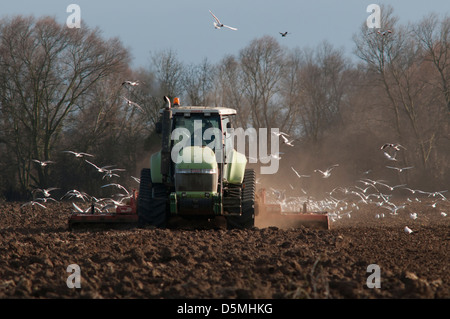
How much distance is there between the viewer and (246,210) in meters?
14.0

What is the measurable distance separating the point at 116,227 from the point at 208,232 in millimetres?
2372

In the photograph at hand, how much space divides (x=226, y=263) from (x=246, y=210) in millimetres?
4691

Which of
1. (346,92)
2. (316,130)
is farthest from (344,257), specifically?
(346,92)

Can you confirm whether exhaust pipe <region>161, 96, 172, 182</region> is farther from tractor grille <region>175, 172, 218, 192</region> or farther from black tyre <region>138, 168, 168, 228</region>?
tractor grille <region>175, 172, 218, 192</region>

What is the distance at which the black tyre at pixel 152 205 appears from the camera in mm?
13938

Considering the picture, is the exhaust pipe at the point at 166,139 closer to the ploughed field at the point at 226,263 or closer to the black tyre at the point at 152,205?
the black tyre at the point at 152,205

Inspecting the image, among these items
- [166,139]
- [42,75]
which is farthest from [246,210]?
[42,75]

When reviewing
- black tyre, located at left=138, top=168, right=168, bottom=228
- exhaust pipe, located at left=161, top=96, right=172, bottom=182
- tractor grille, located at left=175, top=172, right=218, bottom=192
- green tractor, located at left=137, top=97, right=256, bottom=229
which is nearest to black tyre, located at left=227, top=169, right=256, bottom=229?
green tractor, located at left=137, top=97, right=256, bottom=229

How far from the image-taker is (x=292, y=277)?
8.30 metres

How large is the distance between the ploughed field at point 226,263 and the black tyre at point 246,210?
0.85 feet

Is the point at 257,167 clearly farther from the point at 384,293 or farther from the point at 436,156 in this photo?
the point at 384,293

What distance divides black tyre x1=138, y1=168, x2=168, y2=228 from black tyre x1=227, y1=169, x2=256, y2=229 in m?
1.44

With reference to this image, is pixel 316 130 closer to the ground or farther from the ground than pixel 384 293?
farther from the ground
